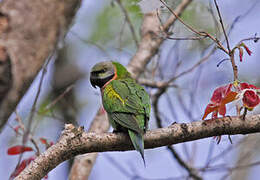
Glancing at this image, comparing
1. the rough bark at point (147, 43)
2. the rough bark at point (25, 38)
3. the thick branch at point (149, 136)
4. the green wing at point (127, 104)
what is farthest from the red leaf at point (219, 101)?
the rough bark at point (147, 43)

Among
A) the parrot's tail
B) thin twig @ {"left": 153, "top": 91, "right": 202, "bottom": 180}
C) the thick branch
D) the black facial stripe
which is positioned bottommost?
thin twig @ {"left": 153, "top": 91, "right": 202, "bottom": 180}

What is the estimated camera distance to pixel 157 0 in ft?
9.52

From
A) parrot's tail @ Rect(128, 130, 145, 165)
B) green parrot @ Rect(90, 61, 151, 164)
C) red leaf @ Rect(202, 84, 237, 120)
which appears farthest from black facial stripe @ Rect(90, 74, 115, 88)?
red leaf @ Rect(202, 84, 237, 120)

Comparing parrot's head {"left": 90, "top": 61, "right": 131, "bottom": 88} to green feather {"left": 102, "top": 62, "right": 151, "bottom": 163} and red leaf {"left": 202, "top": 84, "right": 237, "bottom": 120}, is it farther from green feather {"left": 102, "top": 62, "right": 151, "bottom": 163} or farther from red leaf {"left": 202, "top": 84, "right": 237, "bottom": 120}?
red leaf {"left": 202, "top": 84, "right": 237, "bottom": 120}

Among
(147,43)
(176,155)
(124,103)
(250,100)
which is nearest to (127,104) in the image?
(124,103)

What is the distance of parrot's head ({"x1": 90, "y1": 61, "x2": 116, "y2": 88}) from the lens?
14.4 ft

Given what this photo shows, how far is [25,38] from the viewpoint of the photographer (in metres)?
1.34

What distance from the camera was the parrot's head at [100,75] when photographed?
173 inches

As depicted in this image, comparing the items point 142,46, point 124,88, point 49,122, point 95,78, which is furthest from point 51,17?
point 49,122

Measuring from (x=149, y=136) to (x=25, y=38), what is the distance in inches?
66.4

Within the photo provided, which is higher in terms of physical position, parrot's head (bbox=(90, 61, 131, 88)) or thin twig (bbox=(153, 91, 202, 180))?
parrot's head (bbox=(90, 61, 131, 88))

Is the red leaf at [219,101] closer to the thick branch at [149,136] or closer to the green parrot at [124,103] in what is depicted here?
the thick branch at [149,136]

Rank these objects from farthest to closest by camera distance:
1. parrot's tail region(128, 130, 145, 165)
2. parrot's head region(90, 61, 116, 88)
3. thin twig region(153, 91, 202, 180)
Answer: thin twig region(153, 91, 202, 180), parrot's head region(90, 61, 116, 88), parrot's tail region(128, 130, 145, 165)

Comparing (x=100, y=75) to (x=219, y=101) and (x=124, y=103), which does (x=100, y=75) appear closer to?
A: (x=124, y=103)
